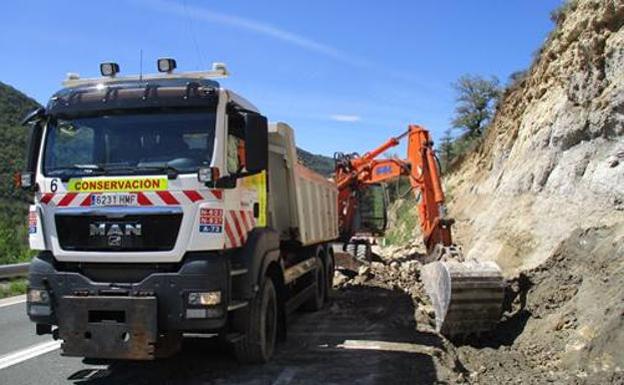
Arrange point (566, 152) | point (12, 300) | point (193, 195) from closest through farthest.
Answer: point (193, 195) < point (566, 152) < point (12, 300)

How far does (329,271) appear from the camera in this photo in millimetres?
12961

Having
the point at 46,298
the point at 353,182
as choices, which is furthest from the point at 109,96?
the point at 353,182

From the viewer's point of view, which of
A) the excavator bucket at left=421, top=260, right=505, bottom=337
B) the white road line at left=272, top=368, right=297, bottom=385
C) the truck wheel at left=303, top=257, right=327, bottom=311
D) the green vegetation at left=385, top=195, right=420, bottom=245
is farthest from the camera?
the green vegetation at left=385, top=195, right=420, bottom=245

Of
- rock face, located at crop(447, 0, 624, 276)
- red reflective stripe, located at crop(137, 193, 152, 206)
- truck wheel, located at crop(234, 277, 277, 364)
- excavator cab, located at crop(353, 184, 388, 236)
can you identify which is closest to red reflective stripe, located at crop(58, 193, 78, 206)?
red reflective stripe, located at crop(137, 193, 152, 206)

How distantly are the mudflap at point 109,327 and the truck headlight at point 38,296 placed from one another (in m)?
0.28

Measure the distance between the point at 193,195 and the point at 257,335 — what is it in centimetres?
179

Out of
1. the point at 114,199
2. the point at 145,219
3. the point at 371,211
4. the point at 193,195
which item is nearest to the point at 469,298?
the point at 193,195

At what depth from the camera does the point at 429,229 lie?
1258cm

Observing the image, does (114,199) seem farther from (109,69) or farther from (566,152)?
(566,152)

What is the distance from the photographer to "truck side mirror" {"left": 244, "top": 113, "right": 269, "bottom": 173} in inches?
260

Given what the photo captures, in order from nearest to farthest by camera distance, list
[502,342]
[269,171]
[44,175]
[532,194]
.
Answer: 1. [44,175]
2. [502,342]
3. [269,171]
4. [532,194]

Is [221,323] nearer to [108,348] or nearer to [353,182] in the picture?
[108,348]

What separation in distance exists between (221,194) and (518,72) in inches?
779

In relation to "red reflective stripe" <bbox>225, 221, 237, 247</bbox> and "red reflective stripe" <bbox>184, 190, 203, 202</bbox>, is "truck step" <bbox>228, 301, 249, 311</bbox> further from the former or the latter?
"red reflective stripe" <bbox>184, 190, 203, 202</bbox>
